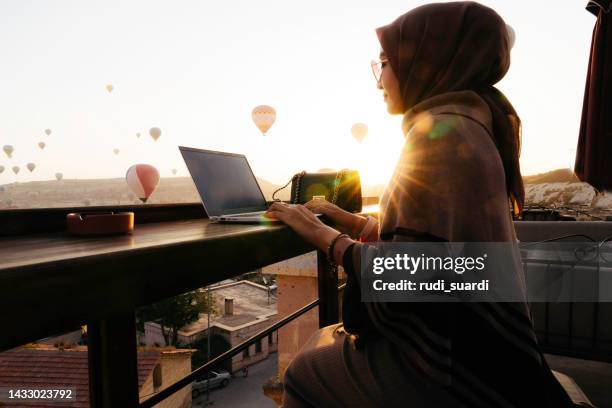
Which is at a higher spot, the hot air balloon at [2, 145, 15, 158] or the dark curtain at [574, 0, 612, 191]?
the hot air balloon at [2, 145, 15, 158]

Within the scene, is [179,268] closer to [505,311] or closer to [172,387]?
[172,387]

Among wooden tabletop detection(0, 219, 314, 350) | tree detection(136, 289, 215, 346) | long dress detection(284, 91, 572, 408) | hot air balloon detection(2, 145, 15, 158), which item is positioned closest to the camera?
wooden tabletop detection(0, 219, 314, 350)

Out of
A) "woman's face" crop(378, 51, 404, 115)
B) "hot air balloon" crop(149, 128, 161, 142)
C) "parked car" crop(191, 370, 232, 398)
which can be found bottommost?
"parked car" crop(191, 370, 232, 398)

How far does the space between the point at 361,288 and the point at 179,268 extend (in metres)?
0.41

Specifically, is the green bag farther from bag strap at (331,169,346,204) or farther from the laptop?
the laptop

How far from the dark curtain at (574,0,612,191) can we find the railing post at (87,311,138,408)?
335cm

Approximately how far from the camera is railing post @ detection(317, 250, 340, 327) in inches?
73.2

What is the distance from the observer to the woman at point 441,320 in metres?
0.71

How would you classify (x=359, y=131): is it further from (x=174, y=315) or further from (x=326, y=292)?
(x=174, y=315)

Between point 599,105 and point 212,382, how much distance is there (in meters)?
29.7

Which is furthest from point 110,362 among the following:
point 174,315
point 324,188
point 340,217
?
point 174,315

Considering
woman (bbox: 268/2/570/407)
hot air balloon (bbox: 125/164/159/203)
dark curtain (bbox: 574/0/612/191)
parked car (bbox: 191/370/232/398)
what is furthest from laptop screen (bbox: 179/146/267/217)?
parked car (bbox: 191/370/232/398)

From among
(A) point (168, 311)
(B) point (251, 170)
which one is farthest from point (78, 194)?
(B) point (251, 170)

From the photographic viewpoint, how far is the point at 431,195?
2.39 feet
